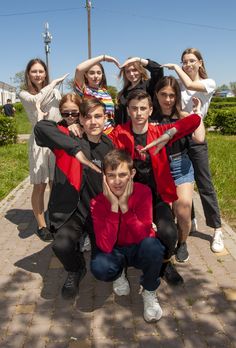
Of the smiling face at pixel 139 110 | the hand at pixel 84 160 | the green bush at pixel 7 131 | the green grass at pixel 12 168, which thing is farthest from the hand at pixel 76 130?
the green bush at pixel 7 131

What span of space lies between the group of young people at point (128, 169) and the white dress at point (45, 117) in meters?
0.03

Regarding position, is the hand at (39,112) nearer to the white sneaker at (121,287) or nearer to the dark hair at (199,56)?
the dark hair at (199,56)

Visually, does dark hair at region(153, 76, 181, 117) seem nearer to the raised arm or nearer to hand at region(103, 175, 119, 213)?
the raised arm

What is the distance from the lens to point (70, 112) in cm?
405

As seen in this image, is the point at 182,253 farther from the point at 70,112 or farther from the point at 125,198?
the point at 70,112

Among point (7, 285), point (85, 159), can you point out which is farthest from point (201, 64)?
point (7, 285)

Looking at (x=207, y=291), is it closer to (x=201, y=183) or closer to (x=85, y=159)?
(x=201, y=183)

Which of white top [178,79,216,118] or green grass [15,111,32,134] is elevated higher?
white top [178,79,216,118]

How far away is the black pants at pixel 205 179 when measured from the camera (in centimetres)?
438

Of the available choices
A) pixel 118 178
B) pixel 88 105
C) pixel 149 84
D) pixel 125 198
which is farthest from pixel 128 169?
pixel 149 84

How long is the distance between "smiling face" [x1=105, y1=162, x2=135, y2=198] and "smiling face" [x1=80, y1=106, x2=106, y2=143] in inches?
19.3

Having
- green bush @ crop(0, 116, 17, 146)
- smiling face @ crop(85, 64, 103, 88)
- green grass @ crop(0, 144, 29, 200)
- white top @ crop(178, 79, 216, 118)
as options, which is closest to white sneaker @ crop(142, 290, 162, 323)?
white top @ crop(178, 79, 216, 118)

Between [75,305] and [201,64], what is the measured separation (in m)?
2.91

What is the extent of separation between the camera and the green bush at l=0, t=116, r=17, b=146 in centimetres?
1556
